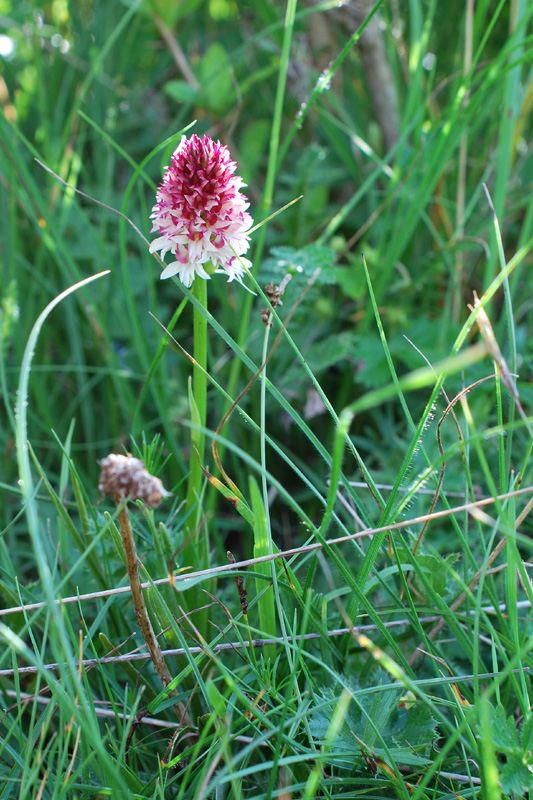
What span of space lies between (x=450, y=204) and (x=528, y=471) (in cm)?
76

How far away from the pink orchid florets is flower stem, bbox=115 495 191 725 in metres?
0.29

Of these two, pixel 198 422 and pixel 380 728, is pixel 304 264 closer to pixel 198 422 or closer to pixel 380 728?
pixel 198 422

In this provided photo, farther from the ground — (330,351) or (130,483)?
(330,351)

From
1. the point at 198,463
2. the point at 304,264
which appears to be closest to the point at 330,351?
the point at 304,264

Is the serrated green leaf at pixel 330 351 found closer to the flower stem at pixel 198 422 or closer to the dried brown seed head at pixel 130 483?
the flower stem at pixel 198 422

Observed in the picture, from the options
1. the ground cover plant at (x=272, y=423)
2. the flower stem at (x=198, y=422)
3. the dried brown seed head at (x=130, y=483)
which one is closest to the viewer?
the dried brown seed head at (x=130, y=483)

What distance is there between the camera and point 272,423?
1370mm

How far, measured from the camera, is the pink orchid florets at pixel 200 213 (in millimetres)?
708

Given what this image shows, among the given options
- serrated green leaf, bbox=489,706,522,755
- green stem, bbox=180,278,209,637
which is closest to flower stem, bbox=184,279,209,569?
green stem, bbox=180,278,209,637

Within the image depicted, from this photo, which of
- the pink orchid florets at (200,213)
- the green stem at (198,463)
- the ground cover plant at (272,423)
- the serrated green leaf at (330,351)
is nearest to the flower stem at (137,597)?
the ground cover plant at (272,423)

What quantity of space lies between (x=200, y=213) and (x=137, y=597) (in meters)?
0.45

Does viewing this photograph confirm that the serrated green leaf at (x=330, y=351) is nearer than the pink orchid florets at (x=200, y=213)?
No

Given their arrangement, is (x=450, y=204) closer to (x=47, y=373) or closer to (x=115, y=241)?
(x=115, y=241)

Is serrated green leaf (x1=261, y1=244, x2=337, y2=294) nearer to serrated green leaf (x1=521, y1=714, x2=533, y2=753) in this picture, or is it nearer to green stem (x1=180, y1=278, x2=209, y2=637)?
green stem (x1=180, y1=278, x2=209, y2=637)
